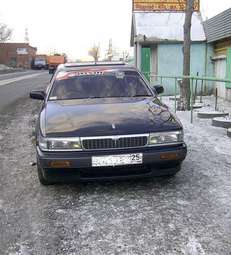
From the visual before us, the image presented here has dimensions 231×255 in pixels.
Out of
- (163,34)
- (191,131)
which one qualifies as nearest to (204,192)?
(191,131)

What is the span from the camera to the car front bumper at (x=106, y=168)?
483cm

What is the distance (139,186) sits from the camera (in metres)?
5.36

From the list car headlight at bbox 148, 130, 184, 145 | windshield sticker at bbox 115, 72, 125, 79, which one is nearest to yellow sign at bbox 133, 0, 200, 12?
windshield sticker at bbox 115, 72, 125, 79

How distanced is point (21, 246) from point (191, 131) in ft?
19.2

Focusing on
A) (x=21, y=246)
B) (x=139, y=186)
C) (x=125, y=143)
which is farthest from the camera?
(x=139, y=186)

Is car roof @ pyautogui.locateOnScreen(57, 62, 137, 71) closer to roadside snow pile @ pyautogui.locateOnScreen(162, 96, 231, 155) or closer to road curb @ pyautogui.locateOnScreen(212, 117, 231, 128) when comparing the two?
roadside snow pile @ pyautogui.locateOnScreen(162, 96, 231, 155)

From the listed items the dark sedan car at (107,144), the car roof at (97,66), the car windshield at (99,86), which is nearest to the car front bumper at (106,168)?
the dark sedan car at (107,144)

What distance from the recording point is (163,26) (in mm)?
20125

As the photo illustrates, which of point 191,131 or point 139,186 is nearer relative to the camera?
point 139,186

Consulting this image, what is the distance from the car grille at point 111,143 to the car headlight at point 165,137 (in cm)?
14

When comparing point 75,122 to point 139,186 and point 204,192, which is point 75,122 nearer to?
point 139,186

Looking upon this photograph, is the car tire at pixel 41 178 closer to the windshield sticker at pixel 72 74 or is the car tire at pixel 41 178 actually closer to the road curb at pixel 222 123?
the windshield sticker at pixel 72 74

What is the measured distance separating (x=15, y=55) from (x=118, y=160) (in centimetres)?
9125

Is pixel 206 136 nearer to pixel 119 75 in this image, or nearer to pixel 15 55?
pixel 119 75
